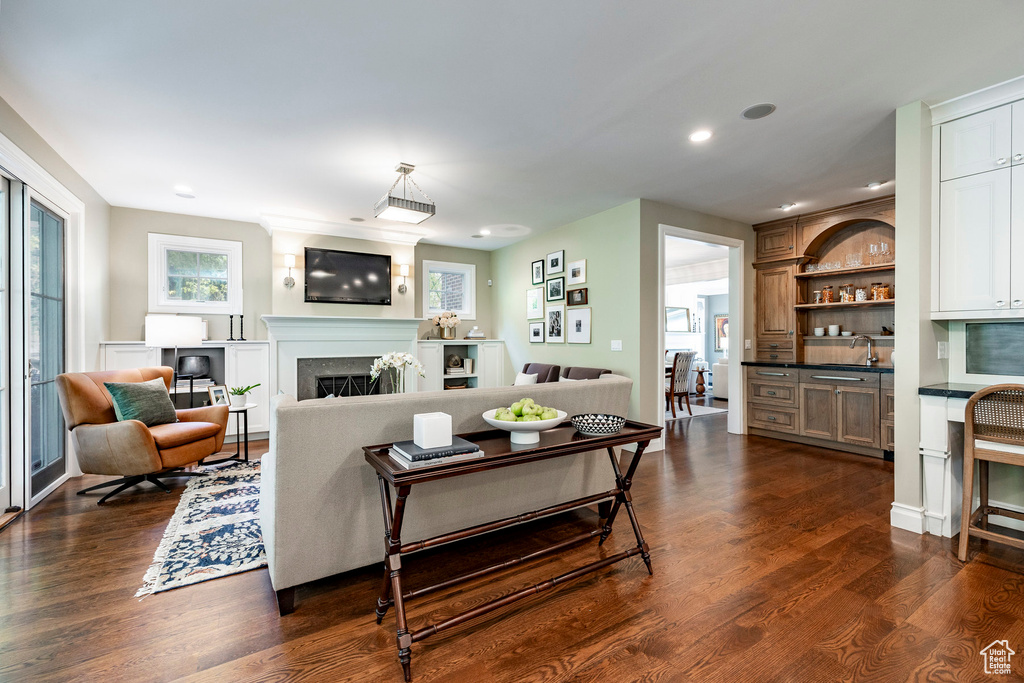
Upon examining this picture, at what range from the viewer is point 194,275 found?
5355 mm

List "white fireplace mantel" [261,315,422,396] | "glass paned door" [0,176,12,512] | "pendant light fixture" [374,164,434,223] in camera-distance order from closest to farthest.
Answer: "glass paned door" [0,176,12,512]
"pendant light fixture" [374,164,434,223]
"white fireplace mantel" [261,315,422,396]

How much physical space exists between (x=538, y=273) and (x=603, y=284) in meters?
1.35

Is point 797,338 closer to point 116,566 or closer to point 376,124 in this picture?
point 376,124

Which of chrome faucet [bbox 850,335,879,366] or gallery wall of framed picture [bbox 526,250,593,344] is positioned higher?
gallery wall of framed picture [bbox 526,250,593,344]

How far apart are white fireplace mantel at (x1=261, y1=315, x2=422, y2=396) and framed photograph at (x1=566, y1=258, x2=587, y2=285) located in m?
2.21

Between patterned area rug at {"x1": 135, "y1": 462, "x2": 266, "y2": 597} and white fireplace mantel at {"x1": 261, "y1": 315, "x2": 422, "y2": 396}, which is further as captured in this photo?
white fireplace mantel at {"x1": 261, "y1": 315, "x2": 422, "y2": 396}

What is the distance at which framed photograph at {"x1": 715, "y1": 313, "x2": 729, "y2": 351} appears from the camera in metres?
10.8

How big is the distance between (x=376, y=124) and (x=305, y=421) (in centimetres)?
215

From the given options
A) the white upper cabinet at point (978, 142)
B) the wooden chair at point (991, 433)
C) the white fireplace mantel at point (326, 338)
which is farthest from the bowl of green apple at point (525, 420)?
the white fireplace mantel at point (326, 338)

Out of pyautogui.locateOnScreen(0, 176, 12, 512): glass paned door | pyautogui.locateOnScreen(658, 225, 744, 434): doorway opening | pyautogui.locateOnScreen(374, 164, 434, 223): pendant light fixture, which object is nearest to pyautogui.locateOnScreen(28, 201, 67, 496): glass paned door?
pyautogui.locateOnScreen(0, 176, 12, 512): glass paned door

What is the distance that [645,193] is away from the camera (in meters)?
4.58

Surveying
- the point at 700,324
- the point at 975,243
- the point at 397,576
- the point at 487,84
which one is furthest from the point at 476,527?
the point at 700,324
